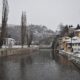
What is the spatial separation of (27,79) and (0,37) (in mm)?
30434

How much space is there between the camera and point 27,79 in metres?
18.5

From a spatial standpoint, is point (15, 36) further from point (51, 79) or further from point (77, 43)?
point (51, 79)

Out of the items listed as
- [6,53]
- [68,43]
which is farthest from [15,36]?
[6,53]

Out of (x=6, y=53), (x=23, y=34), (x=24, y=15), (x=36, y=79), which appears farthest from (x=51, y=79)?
(x=24, y=15)

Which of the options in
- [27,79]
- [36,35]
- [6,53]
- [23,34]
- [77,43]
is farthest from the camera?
[36,35]

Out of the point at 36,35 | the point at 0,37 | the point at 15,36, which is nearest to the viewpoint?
the point at 0,37

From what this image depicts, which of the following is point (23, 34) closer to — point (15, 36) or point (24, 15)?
point (24, 15)

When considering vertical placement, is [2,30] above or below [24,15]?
below

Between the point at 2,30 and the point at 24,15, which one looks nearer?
the point at 2,30

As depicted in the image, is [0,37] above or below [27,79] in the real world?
above

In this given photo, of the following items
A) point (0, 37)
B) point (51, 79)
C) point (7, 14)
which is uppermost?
point (7, 14)

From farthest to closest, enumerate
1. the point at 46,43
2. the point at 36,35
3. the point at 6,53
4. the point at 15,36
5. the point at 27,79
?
the point at 36,35 < the point at 46,43 < the point at 15,36 < the point at 6,53 < the point at 27,79

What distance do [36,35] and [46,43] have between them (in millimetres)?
23106

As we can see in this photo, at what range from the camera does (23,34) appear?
75.2 meters
